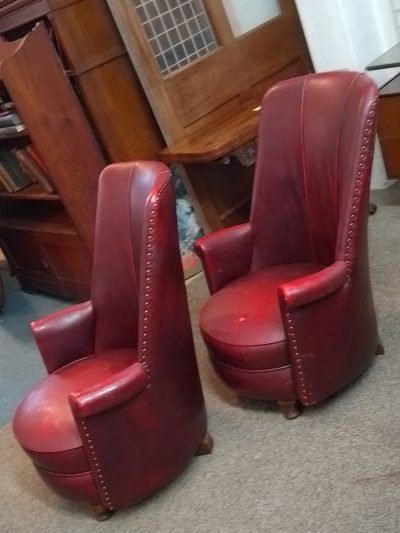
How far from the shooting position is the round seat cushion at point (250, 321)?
1865mm

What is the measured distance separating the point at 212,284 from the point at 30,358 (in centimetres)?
132

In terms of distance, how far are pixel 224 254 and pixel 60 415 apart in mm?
799

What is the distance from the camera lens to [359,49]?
308cm

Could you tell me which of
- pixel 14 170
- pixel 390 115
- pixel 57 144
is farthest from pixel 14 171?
pixel 390 115

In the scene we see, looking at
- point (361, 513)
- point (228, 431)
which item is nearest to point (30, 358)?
point (228, 431)

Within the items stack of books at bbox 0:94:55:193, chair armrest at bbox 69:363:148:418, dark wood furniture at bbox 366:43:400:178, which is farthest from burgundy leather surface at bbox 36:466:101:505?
dark wood furniture at bbox 366:43:400:178

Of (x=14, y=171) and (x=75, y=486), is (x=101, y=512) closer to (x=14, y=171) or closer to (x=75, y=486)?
(x=75, y=486)

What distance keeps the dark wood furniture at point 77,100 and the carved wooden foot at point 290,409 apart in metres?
1.40

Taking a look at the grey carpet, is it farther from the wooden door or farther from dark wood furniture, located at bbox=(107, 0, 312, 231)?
the wooden door

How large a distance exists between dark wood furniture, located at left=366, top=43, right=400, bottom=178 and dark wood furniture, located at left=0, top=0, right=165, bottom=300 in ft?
3.53

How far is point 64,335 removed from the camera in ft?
6.98

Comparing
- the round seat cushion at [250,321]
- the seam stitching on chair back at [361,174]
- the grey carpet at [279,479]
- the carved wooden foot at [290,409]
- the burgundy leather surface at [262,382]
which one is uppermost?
the seam stitching on chair back at [361,174]

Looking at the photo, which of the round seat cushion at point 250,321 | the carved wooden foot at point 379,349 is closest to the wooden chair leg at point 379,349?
the carved wooden foot at point 379,349

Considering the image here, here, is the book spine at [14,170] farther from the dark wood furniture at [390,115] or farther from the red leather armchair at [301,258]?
the dark wood furniture at [390,115]
